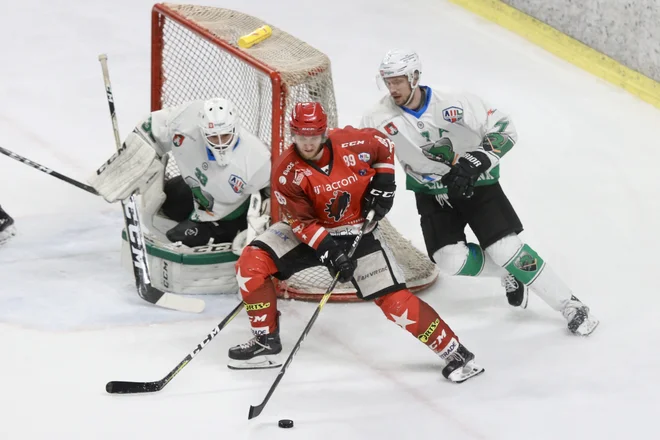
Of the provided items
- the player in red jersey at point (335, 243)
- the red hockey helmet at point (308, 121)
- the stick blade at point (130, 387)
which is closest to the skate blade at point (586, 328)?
the player in red jersey at point (335, 243)

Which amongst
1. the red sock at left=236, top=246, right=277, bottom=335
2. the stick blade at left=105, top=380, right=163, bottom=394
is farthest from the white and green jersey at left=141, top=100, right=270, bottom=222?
the stick blade at left=105, top=380, right=163, bottom=394

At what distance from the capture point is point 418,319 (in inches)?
148

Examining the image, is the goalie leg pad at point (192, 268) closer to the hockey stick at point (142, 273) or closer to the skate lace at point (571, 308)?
the hockey stick at point (142, 273)

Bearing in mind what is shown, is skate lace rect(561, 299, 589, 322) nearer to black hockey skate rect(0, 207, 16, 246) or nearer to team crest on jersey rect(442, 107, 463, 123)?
team crest on jersey rect(442, 107, 463, 123)

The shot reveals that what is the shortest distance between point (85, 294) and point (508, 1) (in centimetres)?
355

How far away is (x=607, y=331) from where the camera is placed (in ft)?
13.7

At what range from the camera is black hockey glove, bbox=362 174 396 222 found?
381 cm

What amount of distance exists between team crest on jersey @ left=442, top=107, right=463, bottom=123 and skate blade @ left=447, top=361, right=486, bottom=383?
2.90 feet

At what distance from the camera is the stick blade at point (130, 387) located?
3652mm

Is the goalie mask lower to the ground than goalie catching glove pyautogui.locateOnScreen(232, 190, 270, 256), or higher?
higher

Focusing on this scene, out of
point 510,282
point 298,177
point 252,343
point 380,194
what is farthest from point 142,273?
point 510,282

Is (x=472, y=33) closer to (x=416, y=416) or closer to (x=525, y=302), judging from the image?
(x=525, y=302)

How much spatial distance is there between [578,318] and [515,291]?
305mm

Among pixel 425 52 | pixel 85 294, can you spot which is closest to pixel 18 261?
pixel 85 294
